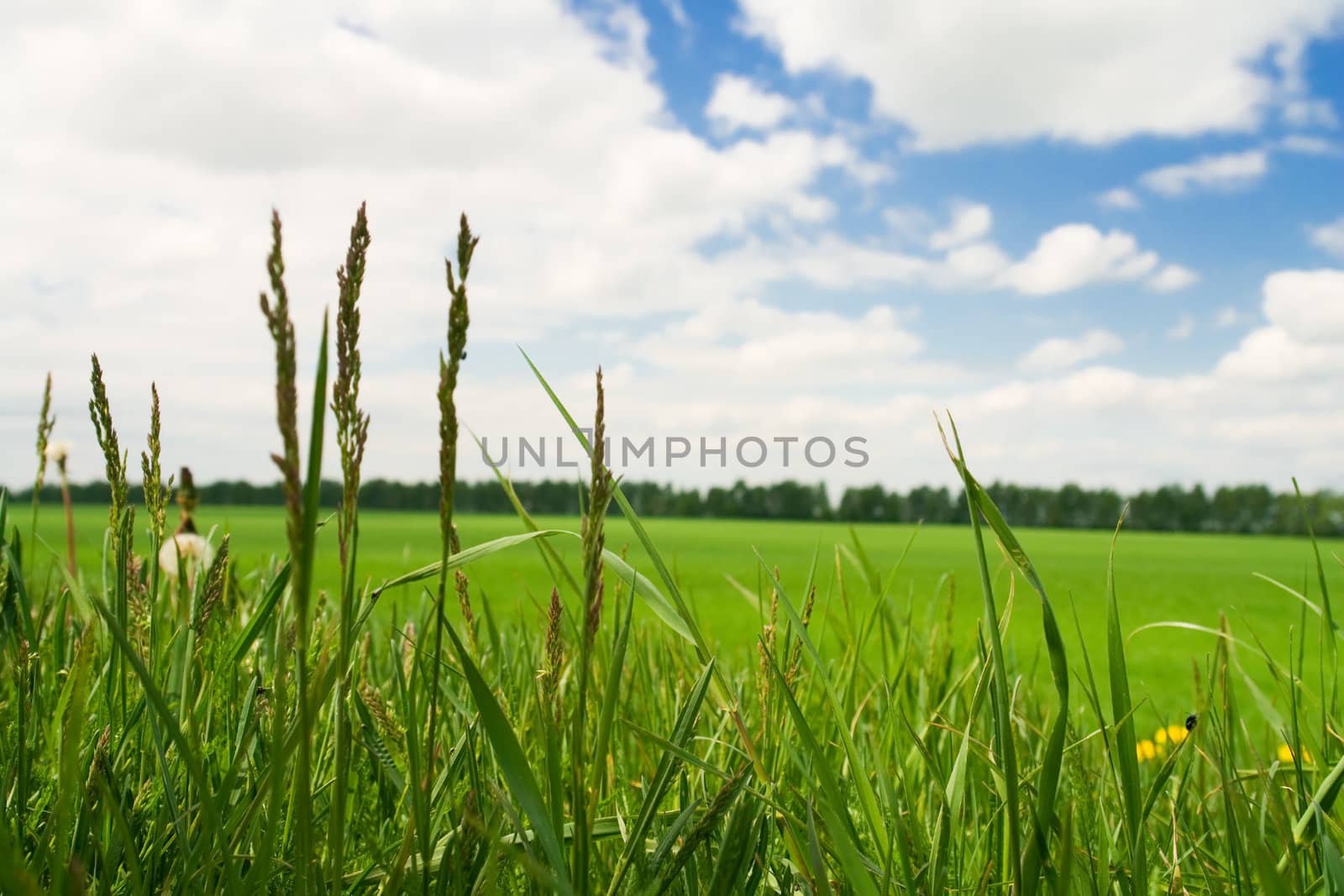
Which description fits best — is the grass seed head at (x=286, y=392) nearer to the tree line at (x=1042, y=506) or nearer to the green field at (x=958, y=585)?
the green field at (x=958, y=585)

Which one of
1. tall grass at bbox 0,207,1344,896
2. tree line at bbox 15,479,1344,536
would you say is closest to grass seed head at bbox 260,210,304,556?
tall grass at bbox 0,207,1344,896

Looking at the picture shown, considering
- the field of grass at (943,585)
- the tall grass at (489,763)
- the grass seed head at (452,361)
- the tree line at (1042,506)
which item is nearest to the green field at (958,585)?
the field of grass at (943,585)

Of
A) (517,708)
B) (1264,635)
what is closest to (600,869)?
(517,708)

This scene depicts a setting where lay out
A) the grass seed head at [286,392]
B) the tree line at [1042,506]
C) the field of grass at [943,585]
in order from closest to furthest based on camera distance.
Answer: the grass seed head at [286,392], the field of grass at [943,585], the tree line at [1042,506]

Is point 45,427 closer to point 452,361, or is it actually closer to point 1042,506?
point 452,361

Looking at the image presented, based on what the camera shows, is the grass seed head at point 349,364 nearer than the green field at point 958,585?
Yes

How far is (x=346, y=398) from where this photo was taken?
19.2 inches

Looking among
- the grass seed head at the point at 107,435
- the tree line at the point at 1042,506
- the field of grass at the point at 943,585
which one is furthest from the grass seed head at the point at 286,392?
the tree line at the point at 1042,506

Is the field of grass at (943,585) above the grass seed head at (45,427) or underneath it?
underneath

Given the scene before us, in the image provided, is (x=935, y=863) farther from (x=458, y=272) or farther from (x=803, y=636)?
(x=458, y=272)

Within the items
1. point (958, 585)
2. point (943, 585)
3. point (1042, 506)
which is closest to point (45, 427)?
point (943, 585)

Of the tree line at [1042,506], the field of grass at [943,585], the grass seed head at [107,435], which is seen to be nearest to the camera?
the grass seed head at [107,435]

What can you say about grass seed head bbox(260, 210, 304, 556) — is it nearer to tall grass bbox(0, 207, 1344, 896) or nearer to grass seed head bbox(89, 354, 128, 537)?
tall grass bbox(0, 207, 1344, 896)

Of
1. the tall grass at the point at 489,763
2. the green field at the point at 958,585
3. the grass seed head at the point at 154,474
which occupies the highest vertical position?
the grass seed head at the point at 154,474
